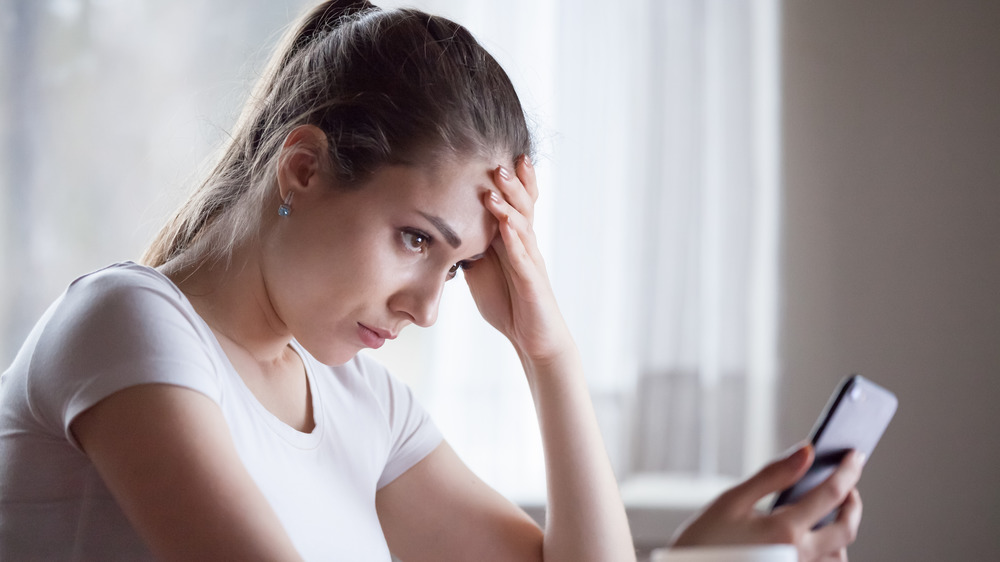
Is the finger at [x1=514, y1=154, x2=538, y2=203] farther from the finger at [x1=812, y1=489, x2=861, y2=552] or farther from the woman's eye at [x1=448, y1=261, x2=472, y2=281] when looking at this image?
the finger at [x1=812, y1=489, x2=861, y2=552]

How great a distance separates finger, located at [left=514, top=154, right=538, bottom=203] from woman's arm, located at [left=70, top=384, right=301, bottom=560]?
0.54 metres

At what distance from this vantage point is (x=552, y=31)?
2283 mm

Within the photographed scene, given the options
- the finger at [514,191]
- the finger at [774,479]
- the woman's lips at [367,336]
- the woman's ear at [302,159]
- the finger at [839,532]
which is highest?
the woman's ear at [302,159]

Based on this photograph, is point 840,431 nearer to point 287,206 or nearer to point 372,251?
point 372,251

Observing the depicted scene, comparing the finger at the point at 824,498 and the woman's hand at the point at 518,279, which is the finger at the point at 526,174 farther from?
the finger at the point at 824,498

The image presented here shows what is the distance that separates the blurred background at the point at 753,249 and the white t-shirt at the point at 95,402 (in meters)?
1.17

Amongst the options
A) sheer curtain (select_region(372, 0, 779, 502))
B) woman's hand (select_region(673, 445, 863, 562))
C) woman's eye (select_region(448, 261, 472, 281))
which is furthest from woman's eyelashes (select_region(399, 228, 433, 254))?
sheer curtain (select_region(372, 0, 779, 502))

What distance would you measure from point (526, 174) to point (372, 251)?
261mm

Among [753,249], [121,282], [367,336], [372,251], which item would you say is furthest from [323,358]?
[753,249]

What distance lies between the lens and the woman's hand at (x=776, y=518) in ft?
2.33

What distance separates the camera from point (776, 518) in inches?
28.5

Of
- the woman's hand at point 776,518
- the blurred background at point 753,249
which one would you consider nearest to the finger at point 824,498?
the woman's hand at point 776,518

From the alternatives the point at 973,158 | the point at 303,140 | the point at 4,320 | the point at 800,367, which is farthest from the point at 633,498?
the point at 4,320

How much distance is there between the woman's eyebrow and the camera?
103 cm
